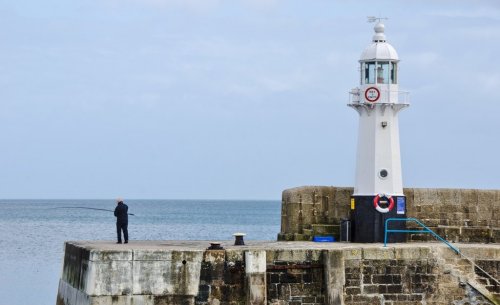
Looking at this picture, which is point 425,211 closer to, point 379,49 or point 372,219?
point 372,219

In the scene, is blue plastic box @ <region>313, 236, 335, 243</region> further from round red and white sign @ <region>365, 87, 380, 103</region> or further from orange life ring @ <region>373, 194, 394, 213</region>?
round red and white sign @ <region>365, 87, 380, 103</region>

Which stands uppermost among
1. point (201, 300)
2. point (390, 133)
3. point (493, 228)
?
point (390, 133)

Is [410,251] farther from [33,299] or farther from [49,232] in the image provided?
[49,232]

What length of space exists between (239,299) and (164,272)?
1387 millimetres

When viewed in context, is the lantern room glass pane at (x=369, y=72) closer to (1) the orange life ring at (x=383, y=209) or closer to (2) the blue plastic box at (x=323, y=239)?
(1) the orange life ring at (x=383, y=209)

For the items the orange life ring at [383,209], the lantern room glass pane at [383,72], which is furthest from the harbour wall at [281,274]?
the lantern room glass pane at [383,72]

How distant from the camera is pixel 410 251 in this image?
827 inches

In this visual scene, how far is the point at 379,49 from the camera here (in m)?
24.2

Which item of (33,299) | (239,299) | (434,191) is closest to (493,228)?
(434,191)

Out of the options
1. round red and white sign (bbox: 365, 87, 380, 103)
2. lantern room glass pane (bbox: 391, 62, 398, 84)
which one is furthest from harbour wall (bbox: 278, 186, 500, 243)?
lantern room glass pane (bbox: 391, 62, 398, 84)

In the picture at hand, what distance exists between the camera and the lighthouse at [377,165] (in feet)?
77.2

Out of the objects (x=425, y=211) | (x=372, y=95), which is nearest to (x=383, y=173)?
(x=425, y=211)

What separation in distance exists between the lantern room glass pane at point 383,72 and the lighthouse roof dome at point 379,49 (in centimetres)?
16

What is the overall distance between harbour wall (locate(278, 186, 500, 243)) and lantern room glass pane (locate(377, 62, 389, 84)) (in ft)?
7.68
